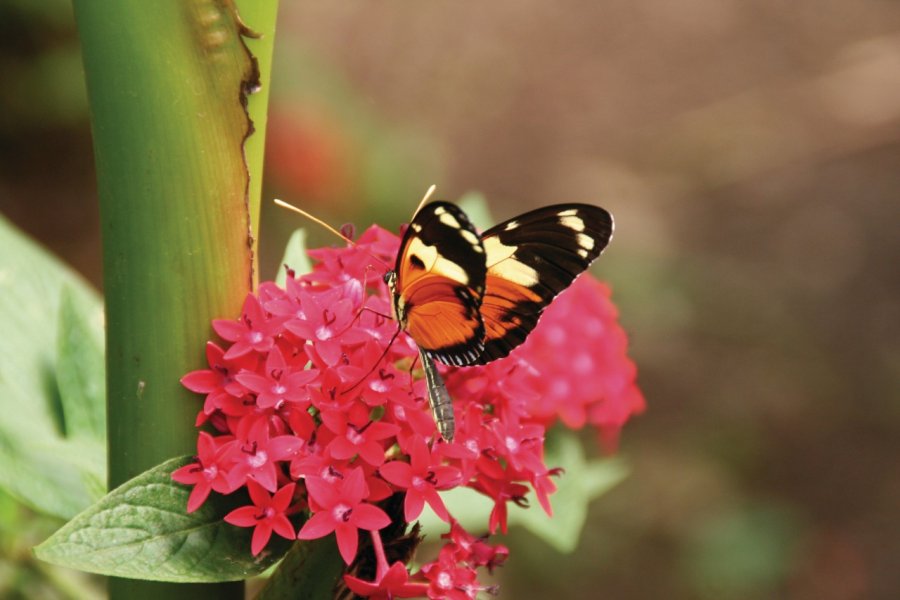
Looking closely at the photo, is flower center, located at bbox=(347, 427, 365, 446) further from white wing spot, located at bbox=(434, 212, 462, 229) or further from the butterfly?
white wing spot, located at bbox=(434, 212, 462, 229)

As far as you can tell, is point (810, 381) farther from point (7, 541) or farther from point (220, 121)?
point (220, 121)

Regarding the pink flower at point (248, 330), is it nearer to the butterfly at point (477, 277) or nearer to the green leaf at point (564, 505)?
the butterfly at point (477, 277)

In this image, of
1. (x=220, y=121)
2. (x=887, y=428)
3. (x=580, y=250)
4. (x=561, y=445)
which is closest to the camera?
(x=220, y=121)

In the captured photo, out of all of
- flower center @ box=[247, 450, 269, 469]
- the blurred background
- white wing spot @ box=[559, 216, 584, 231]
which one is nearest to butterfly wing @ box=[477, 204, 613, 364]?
white wing spot @ box=[559, 216, 584, 231]

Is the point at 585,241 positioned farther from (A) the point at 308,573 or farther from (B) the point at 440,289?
(A) the point at 308,573

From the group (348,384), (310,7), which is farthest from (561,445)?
(310,7)
